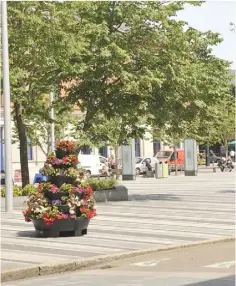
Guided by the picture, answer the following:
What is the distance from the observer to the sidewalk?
12.4 m

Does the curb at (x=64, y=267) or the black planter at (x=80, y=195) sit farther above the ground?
the black planter at (x=80, y=195)

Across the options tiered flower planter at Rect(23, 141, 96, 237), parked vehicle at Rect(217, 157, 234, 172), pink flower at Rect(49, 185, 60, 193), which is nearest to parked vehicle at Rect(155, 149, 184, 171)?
parked vehicle at Rect(217, 157, 234, 172)

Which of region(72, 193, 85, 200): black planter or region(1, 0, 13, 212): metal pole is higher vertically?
region(1, 0, 13, 212): metal pole

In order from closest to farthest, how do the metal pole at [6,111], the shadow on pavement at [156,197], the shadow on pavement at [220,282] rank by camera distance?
the shadow on pavement at [220,282], the metal pole at [6,111], the shadow on pavement at [156,197]

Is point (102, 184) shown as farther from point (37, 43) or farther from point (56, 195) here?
point (56, 195)

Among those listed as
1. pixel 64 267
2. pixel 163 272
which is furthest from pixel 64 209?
pixel 163 272

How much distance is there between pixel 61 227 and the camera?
14570 mm

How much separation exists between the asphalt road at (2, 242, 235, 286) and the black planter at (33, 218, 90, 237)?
2.46 metres

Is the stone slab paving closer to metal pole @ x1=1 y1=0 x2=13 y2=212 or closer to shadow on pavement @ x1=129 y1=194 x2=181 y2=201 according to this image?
metal pole @ x1=1 y1=0 x2=13 y2=212

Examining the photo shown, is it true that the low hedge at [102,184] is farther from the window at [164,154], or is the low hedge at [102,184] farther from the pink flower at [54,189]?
Answer: the window at [164,154]

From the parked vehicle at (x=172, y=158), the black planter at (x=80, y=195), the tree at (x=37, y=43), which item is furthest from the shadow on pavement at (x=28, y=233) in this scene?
the parked vehicle at (x=172, y=158)

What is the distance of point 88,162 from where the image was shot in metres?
53.3

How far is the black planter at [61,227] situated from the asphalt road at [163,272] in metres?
2.46

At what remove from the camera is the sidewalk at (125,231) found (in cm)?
1243
